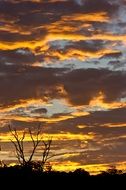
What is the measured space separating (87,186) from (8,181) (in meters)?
8.34

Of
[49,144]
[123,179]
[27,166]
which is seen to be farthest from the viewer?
[49,144]

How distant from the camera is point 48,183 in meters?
51.4

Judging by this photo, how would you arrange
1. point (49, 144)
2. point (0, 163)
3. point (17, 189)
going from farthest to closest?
point (0, 163), point (49, 144), point (17, 189)

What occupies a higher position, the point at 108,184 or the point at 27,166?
the point at 27,166

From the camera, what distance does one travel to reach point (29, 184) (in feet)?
166

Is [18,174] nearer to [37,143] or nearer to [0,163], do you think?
[37,143]

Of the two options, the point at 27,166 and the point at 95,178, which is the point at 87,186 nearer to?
the point at 95,178

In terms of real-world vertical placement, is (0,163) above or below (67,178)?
above

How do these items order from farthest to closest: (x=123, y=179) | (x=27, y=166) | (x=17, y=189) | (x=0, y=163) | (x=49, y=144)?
(x=0, y=163)
(x=49, y=144)
(x=27, y=166)
(x=123, y=179)
(x=17, y=189)

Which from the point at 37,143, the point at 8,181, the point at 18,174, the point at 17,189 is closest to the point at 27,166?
the point at 37,143

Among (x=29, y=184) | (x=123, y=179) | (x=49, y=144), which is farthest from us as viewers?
(x=49, y=144)

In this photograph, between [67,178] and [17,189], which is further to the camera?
[67,178]

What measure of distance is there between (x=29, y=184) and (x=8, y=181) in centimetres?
235

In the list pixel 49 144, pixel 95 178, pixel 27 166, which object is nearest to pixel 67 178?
pixel 95 178
